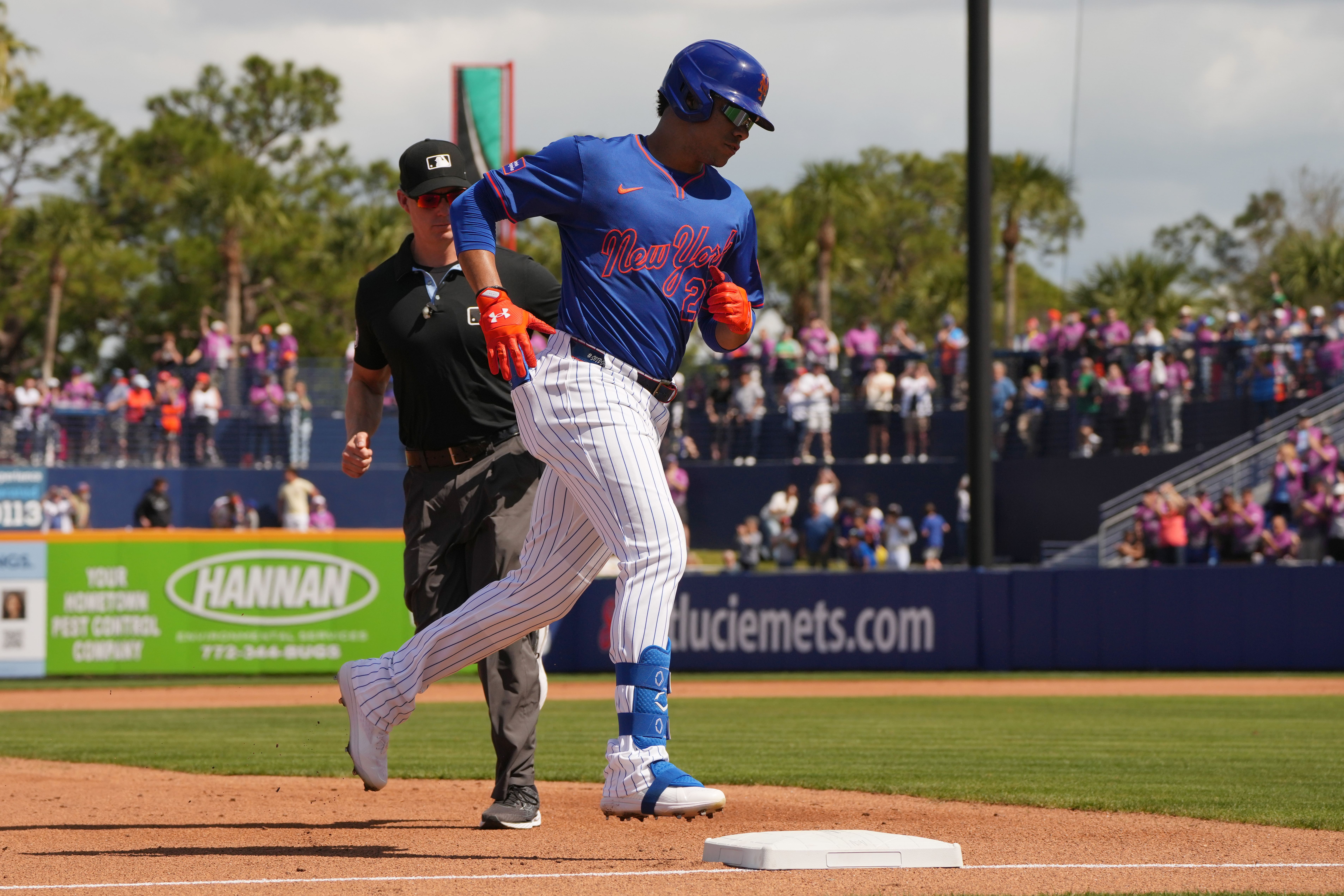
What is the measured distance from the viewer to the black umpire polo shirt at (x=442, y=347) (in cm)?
539

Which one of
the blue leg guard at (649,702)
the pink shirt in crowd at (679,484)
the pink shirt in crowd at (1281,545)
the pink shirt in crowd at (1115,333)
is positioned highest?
the pink shirt in crowd at (1115,333)

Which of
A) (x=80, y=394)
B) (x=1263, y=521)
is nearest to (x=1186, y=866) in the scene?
(x=1263, y=521)

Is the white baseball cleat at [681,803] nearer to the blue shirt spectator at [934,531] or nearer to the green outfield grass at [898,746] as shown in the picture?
the green outfield grass at [898,746]

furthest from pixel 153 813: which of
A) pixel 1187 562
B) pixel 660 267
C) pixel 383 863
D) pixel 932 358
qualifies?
pixel 932 358

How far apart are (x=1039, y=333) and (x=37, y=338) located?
37043mm

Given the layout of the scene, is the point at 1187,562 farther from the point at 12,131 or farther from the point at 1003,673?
the point at 12,131

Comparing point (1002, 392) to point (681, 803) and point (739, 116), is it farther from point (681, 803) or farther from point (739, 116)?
point (681, 803)

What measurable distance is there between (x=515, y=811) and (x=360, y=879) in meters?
1.17

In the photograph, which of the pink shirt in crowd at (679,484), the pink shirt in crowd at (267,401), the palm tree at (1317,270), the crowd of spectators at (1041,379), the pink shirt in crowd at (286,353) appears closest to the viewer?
the crowd of spectators at (1041,379)

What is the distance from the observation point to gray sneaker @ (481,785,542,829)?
207 inches

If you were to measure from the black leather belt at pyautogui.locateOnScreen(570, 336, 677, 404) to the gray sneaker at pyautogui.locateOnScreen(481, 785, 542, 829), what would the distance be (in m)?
1.52

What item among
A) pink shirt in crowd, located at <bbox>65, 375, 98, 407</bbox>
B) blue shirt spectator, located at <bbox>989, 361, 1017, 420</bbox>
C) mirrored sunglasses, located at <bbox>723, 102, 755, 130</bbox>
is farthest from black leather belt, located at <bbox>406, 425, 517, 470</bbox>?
pink shirt in crowd, located at <bbox>65, 375, 98, 407</bbox>

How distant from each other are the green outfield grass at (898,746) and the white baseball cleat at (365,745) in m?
2.23

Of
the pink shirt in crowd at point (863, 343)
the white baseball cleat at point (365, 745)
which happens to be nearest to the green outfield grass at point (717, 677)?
the pink shirt in crowd at point (863, 343)
